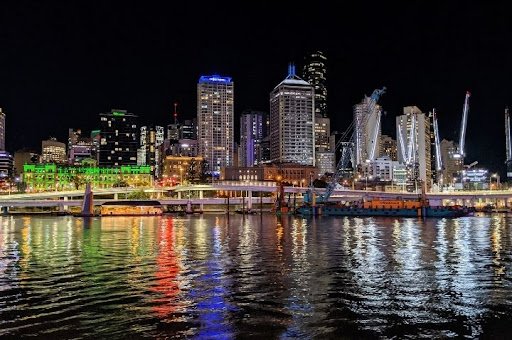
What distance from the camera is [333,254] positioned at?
4384 centimetres

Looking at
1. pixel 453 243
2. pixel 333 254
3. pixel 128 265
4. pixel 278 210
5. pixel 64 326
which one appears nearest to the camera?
pixel 64 326

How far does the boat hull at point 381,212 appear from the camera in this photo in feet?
455

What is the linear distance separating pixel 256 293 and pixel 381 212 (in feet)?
401

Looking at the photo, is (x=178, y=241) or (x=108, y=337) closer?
(x=108, y=337)

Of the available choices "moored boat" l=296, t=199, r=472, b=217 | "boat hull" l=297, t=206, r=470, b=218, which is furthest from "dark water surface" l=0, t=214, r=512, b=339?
"moored boat" l=296, t=199, r=472, b=217

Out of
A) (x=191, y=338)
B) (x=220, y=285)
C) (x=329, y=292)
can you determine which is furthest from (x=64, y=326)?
(x=329, y=292)

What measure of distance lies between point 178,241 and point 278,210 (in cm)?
11742

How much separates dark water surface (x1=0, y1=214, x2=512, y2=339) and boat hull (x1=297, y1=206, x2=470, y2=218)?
95.9m

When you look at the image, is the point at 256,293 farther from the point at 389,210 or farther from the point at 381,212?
the point at 389,210

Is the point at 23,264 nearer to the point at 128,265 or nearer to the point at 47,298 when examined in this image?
the point at 128,265

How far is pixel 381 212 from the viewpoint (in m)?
143

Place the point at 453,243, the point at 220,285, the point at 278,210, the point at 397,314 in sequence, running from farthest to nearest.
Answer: the point at 278,210
the point at 453,243
the point at 220,285
the point at 397,314

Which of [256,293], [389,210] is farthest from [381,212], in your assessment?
[256,293]

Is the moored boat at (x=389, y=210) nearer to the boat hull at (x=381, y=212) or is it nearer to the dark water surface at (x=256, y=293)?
the boat hull at (x=381, y=212)
